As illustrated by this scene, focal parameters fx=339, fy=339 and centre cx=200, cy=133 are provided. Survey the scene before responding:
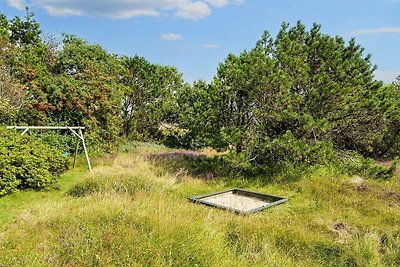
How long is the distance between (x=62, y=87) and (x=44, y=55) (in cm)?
389

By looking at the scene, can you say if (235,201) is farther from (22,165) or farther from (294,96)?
(22,165)

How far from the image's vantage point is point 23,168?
9.59 metres

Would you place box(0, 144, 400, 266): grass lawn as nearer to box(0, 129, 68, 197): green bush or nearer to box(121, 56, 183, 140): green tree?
box(0, 129, 68, 197): green bush

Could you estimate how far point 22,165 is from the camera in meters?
9.56

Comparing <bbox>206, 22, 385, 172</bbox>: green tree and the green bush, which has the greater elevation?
<bbox>206, 22, 385, 172</bbox>: green tree

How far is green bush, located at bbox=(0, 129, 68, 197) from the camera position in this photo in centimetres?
906

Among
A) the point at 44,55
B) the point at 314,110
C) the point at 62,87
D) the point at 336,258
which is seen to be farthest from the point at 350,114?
the point at 44,55

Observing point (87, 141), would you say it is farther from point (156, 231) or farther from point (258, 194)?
point (156, 231)

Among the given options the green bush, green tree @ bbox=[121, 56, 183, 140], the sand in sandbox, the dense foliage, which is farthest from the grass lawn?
green tree @ bbox=[121, 56, 183, 140]

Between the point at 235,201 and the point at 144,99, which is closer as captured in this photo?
the point at 235,201

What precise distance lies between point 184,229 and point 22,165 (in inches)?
247

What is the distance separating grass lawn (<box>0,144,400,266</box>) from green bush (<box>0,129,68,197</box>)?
42 cm

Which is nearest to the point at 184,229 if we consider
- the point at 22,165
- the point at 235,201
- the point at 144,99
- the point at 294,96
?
the point at 235,201

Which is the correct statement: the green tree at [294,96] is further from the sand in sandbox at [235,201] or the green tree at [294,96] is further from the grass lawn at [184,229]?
the grass lawn at [184,229]
